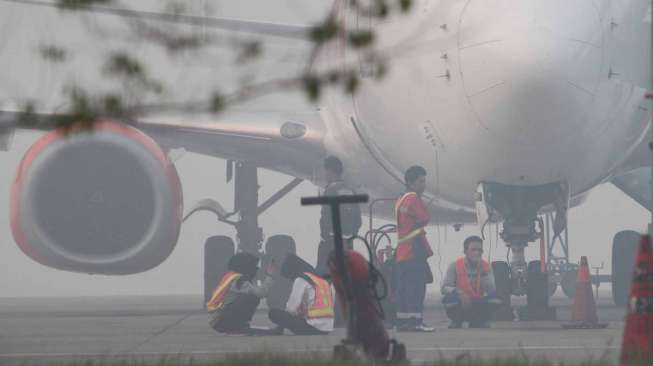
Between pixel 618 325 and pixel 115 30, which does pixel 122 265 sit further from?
pixel 115 30

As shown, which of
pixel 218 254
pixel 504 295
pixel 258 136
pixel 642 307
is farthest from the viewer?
pixel 218 254

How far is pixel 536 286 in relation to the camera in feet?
31.3

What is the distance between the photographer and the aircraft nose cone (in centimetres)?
838

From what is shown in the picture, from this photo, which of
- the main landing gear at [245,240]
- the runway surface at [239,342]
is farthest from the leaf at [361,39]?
the main landing gear at [245,240]

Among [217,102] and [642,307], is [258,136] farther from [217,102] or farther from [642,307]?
[217,102]

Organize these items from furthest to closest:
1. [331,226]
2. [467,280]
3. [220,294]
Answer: [331,226]
[467,280]
[220,294]

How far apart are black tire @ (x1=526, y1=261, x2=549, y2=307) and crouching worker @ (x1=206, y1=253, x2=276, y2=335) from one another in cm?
191

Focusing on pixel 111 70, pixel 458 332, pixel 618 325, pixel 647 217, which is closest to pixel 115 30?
pixel 111 70

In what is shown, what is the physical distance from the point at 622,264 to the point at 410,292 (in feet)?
14.0

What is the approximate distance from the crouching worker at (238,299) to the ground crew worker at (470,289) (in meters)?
1.33

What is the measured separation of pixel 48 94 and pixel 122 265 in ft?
25.4

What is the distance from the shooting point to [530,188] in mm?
9578

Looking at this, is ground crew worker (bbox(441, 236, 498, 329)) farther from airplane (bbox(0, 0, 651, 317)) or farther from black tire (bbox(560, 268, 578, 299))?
black tire (bbox(560, 268, 578, 299))

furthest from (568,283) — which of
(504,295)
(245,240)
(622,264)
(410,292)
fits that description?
(410,292)
